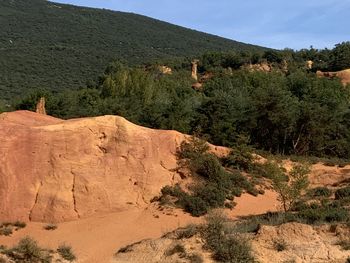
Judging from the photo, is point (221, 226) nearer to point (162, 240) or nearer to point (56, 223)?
point (162, 240)

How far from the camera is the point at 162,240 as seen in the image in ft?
47.8

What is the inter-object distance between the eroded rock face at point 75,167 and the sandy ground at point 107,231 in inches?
25.5

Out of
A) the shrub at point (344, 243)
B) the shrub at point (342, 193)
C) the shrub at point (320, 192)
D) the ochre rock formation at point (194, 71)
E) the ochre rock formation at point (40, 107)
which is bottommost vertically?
the shrub at point (320, 192)

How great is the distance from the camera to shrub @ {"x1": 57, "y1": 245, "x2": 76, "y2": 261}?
15.1 meters

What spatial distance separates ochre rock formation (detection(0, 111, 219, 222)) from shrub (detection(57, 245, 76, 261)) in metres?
4.22

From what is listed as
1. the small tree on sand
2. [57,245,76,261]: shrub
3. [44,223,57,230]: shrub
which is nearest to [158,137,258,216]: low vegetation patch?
the small tree on sand

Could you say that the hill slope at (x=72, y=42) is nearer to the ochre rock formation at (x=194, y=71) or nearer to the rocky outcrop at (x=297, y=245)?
the ochre rock formation at (x=194, y=71)

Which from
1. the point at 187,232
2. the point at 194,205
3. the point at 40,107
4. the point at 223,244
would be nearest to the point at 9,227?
the point at 194,205

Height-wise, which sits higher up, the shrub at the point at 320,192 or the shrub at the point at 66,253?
the shrub at the point at 320,192

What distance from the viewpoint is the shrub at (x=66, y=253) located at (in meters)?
15.1

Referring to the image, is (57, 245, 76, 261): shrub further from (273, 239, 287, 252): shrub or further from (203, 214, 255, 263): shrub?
(273, 239, 287, 252): shrub

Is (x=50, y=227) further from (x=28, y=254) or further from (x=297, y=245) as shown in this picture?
(x=297, y=245)

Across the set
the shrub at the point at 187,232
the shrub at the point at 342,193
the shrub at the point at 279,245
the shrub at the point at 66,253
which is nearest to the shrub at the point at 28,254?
the shrub at the point at 66,253

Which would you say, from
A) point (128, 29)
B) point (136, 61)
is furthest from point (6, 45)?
point (128, 29)
